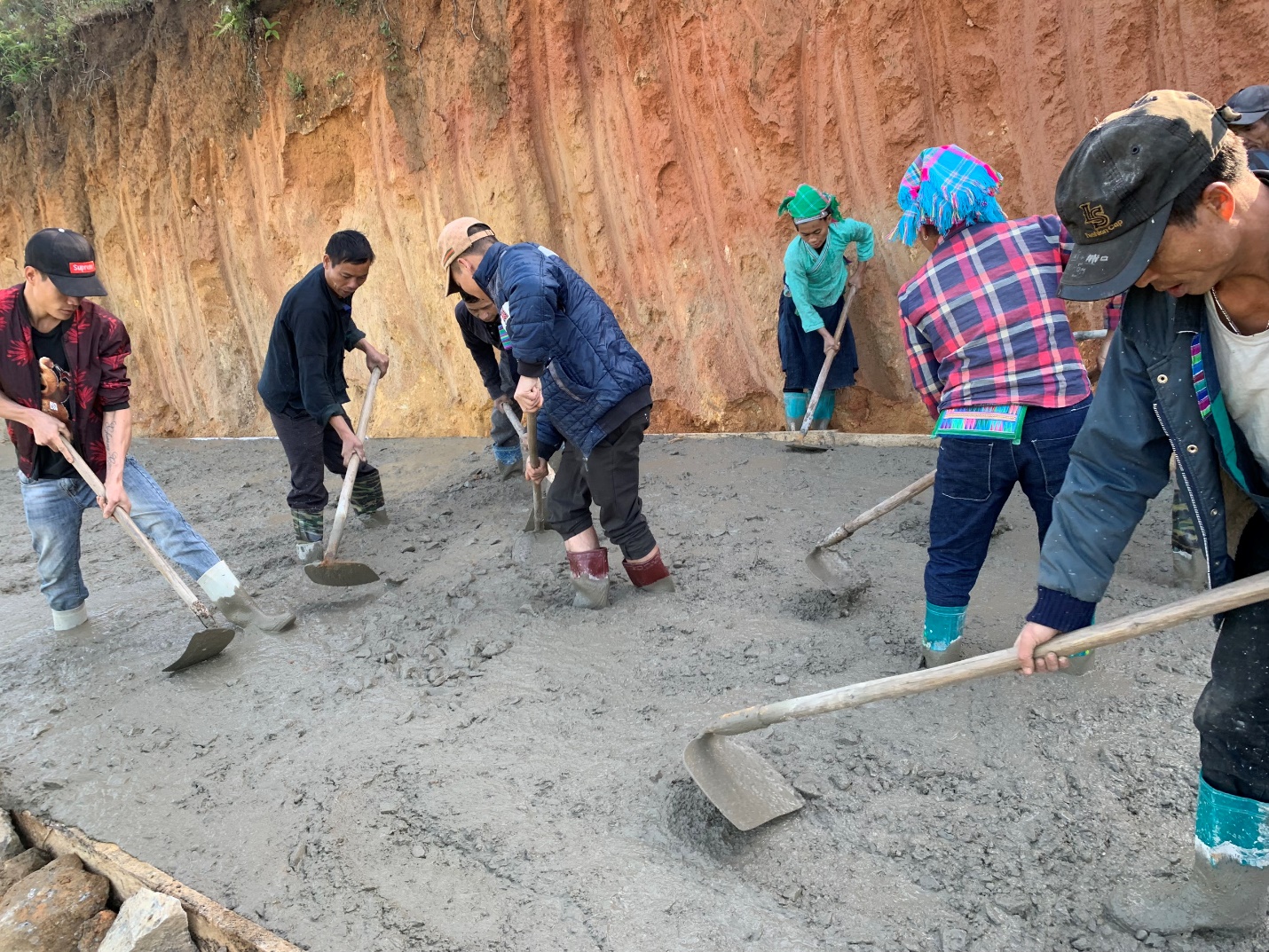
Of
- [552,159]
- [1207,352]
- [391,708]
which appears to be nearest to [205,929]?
[391,708]

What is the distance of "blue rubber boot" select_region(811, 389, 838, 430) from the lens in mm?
5707

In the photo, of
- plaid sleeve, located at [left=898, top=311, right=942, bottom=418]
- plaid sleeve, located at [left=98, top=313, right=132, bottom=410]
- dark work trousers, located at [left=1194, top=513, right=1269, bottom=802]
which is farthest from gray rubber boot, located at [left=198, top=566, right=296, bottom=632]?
dark work trousers, located at [left=1194, top=513, right=1269, bottom=802]

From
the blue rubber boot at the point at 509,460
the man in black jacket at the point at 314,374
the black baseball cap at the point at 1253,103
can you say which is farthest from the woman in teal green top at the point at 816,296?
the man in black jacket at the point at 314,374

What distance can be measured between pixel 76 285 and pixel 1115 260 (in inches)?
127

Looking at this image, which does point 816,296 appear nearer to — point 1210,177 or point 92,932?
point 1210,177

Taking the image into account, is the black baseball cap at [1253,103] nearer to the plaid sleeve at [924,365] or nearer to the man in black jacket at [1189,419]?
the plaid sleeve at [924,365]

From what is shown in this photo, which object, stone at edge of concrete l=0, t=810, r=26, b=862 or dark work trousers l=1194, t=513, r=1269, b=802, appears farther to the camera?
stone at edge of concrete l=0, t=810, r=26, b=862

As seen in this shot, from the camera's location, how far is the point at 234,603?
3.65 metres

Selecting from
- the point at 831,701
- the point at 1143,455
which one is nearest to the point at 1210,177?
the point at 1143,455

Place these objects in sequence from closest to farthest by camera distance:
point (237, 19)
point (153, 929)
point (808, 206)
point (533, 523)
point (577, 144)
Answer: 1. point (153, 929)
2. point (533, 523)
3. point (808, 206)
4. point (577, 144)
5. point (237, 19)

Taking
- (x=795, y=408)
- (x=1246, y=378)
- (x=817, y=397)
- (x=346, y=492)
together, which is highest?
(x=1246, y=378)

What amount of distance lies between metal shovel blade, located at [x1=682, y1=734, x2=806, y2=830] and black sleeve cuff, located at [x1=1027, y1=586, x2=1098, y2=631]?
0.81 m

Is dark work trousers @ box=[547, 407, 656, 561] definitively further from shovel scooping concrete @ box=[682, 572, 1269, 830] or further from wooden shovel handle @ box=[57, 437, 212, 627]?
wooden shovel handle @ box=[57, 437, 212, 627]

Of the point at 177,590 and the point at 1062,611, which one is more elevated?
the point at 1062,611
